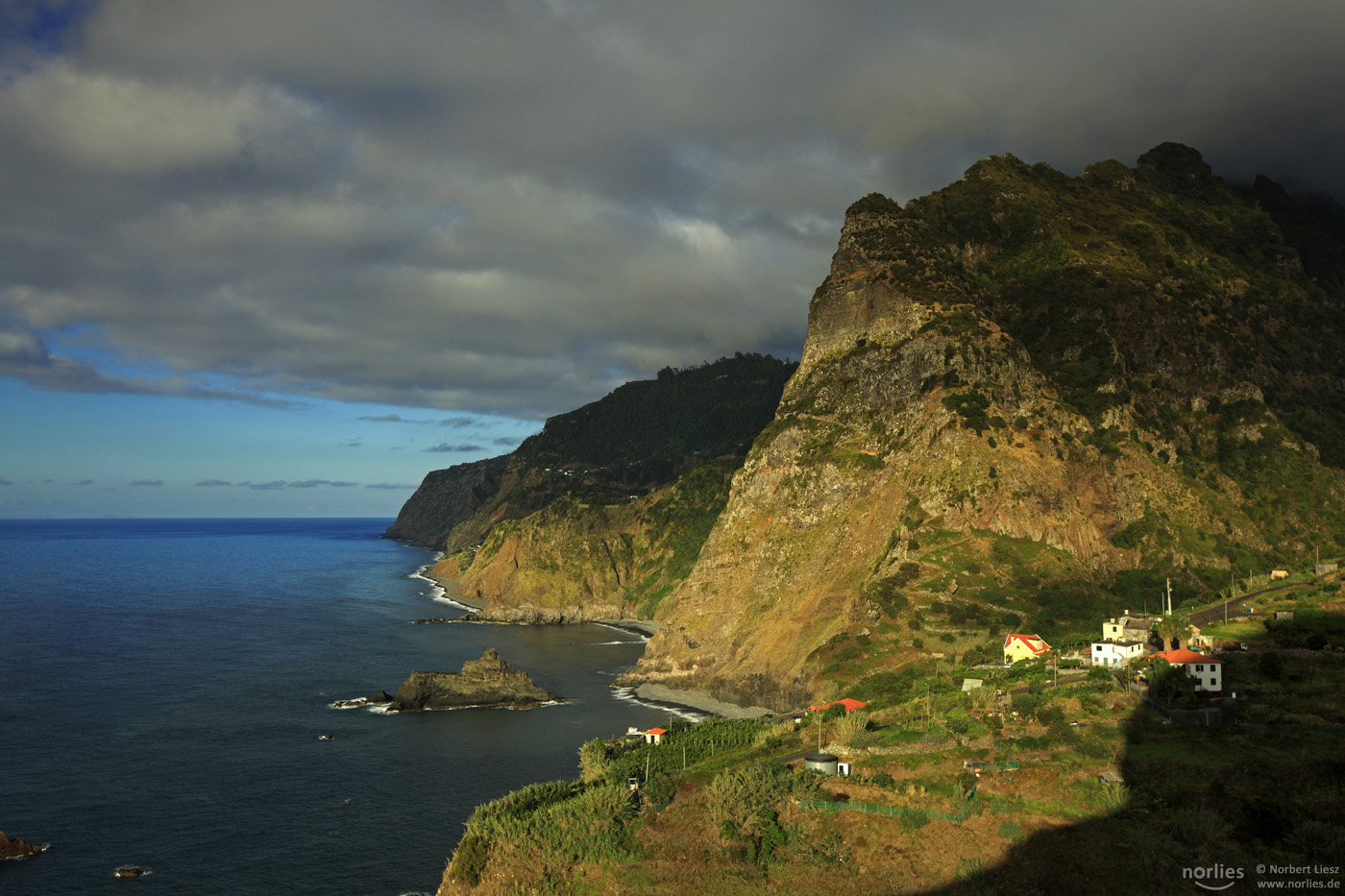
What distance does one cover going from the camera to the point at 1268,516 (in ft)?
446

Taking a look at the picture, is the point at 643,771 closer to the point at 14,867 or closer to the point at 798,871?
the point at 798,871

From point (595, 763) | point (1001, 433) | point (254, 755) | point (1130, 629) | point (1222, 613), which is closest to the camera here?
point (595, 763)

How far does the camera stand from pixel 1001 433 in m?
123

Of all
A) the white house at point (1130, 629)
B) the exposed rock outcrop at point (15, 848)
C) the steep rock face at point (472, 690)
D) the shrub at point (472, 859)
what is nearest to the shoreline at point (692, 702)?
the steep rock face at point (472, 690)

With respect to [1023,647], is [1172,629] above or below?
above

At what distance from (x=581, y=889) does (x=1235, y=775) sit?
37535 millimetres

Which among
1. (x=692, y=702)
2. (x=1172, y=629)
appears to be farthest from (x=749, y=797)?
(x=692, y=702)

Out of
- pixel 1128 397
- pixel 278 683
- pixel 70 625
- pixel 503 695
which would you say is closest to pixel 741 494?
pixel 503 695

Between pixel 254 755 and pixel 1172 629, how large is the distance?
288 ft

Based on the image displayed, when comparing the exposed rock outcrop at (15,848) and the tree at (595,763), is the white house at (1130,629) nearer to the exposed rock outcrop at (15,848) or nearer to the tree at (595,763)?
the tree at (595,763)

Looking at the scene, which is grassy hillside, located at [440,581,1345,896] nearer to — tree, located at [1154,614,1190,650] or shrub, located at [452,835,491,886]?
shrub, located at [452,835,491,886]

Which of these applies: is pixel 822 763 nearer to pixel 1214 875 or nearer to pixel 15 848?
pixel 1214 875

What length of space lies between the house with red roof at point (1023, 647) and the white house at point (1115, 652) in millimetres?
11431

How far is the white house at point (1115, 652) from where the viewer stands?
7456 centimetres
